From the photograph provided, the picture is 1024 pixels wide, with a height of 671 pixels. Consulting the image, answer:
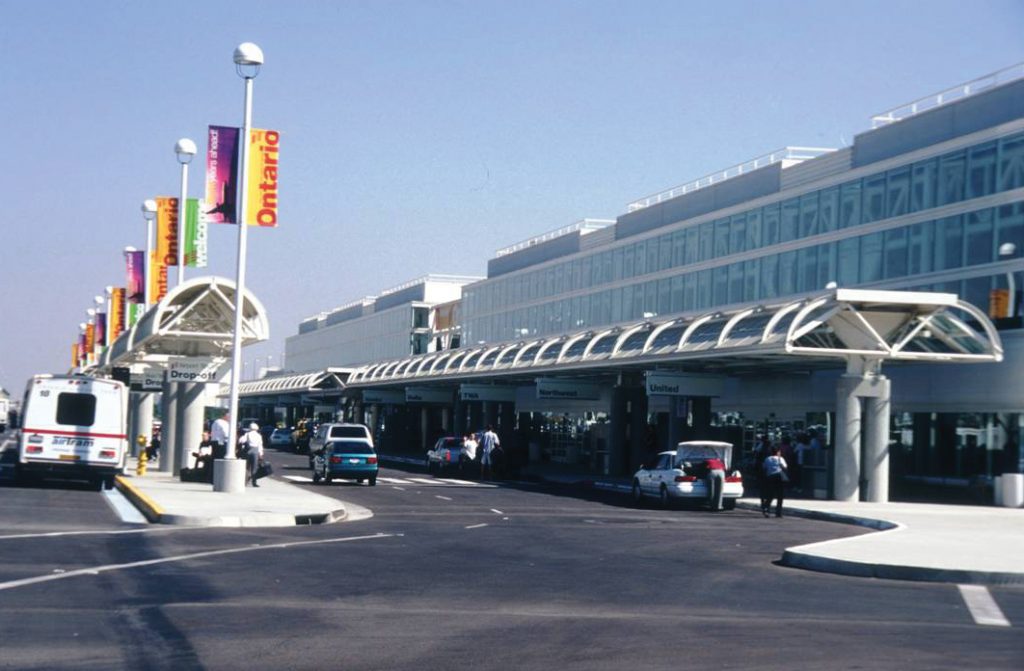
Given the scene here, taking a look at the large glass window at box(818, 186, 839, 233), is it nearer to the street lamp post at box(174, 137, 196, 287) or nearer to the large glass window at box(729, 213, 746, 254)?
the large glass window at box(729, 213, 746, 254)

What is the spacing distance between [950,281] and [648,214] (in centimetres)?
2592

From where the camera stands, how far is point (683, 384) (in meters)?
46.1

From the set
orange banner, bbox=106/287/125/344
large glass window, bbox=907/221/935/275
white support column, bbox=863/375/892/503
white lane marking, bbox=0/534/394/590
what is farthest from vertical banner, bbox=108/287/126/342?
white lane marking, bbox=0/534/394/590

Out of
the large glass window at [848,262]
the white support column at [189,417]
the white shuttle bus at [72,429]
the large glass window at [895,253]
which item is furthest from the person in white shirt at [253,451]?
the large glass window at [848,262]

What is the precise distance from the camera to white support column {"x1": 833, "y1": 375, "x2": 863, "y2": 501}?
3638cm

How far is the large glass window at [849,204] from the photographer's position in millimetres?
50906

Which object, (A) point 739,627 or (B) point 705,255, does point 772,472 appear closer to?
(A) point 739,627

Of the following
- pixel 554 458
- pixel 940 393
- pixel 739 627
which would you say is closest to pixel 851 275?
pixel 940 393

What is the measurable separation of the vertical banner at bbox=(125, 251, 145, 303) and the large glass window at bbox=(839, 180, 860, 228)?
83.2ft

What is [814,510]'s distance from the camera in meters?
31.9

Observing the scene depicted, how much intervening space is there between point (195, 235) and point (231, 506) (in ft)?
47.7

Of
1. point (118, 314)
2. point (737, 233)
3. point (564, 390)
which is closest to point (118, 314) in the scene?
point (118, 314)

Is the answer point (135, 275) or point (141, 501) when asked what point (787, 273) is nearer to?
point (135, 275)

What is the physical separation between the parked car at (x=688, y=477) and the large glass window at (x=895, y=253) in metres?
15.4
